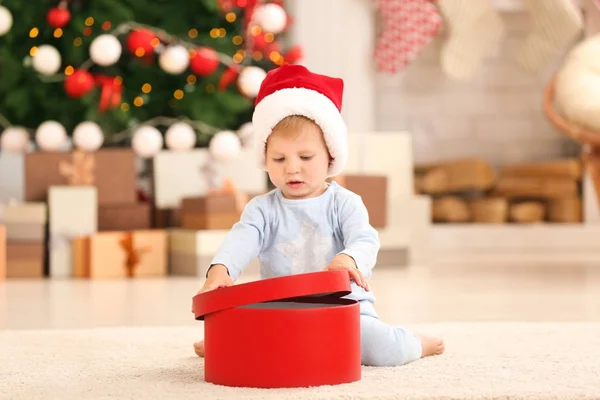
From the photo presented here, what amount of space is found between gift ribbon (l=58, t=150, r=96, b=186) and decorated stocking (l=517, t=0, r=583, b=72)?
2.15 metres

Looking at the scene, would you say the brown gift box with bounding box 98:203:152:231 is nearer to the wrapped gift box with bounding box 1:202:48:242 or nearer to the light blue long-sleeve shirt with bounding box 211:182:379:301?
the wrapped gift box with bounding box 1:202:48:242

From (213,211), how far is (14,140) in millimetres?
803

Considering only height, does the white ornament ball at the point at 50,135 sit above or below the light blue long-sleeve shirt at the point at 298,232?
above

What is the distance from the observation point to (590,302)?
2727mm

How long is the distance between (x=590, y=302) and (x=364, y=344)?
4.08 ft

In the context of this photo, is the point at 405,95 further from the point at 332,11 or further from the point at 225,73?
the point at 225,73

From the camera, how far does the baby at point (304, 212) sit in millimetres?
1670

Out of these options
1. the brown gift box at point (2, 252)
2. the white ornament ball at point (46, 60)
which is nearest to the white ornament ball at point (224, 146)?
the white ornament ball at point (46, 60)

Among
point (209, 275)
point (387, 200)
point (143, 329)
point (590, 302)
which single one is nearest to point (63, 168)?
point (387, 200)

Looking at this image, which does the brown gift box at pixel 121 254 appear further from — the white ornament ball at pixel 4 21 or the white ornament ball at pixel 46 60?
the white ornament ball at pixel 4 21

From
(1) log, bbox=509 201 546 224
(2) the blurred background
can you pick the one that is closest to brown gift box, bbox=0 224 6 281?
(2) the blurred background

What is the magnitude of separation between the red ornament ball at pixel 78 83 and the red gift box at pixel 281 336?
2.50 metres

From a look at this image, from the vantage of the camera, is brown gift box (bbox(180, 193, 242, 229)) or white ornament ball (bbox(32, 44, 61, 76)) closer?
brown gift box (bbox(180, 193, 242, 229))

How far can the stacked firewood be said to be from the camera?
4.82m
